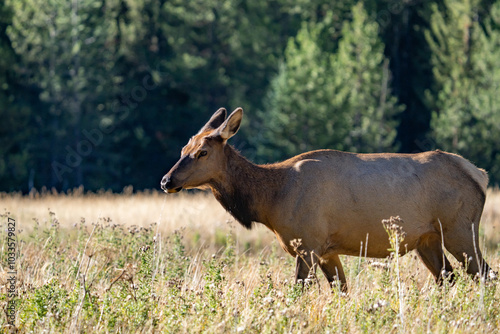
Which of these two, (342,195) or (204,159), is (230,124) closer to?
(204,159)

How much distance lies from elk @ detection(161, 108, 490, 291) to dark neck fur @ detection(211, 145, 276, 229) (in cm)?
1

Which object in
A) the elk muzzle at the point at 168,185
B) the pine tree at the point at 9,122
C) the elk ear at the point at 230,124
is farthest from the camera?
the pine tree at the point at 9,122

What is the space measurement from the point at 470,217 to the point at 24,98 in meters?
29.2

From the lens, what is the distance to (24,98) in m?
32.8

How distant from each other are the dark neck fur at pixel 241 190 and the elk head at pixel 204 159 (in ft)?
0.32

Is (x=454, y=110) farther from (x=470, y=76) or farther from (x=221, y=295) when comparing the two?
(x=221, y=295)

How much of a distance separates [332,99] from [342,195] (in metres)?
27.0

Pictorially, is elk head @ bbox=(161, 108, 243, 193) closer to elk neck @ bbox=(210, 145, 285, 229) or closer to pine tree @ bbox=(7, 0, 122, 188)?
elk neck @ bbox=(210, 145, 285, 229)

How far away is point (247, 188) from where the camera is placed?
6.90 metres

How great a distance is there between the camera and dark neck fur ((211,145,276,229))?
6855mm

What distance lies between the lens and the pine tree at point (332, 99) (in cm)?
3281

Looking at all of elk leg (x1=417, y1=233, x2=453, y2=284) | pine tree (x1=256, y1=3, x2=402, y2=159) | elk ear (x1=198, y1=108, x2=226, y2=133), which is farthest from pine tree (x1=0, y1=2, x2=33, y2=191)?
elk leg (x1=417, y1=233, x2=453, y2=284)

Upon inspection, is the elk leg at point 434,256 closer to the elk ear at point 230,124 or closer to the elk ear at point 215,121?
the elk ear at point 230,124

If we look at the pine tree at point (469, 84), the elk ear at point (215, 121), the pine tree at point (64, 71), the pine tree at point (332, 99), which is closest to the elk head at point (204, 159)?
the elk ear at point (215, 121)
